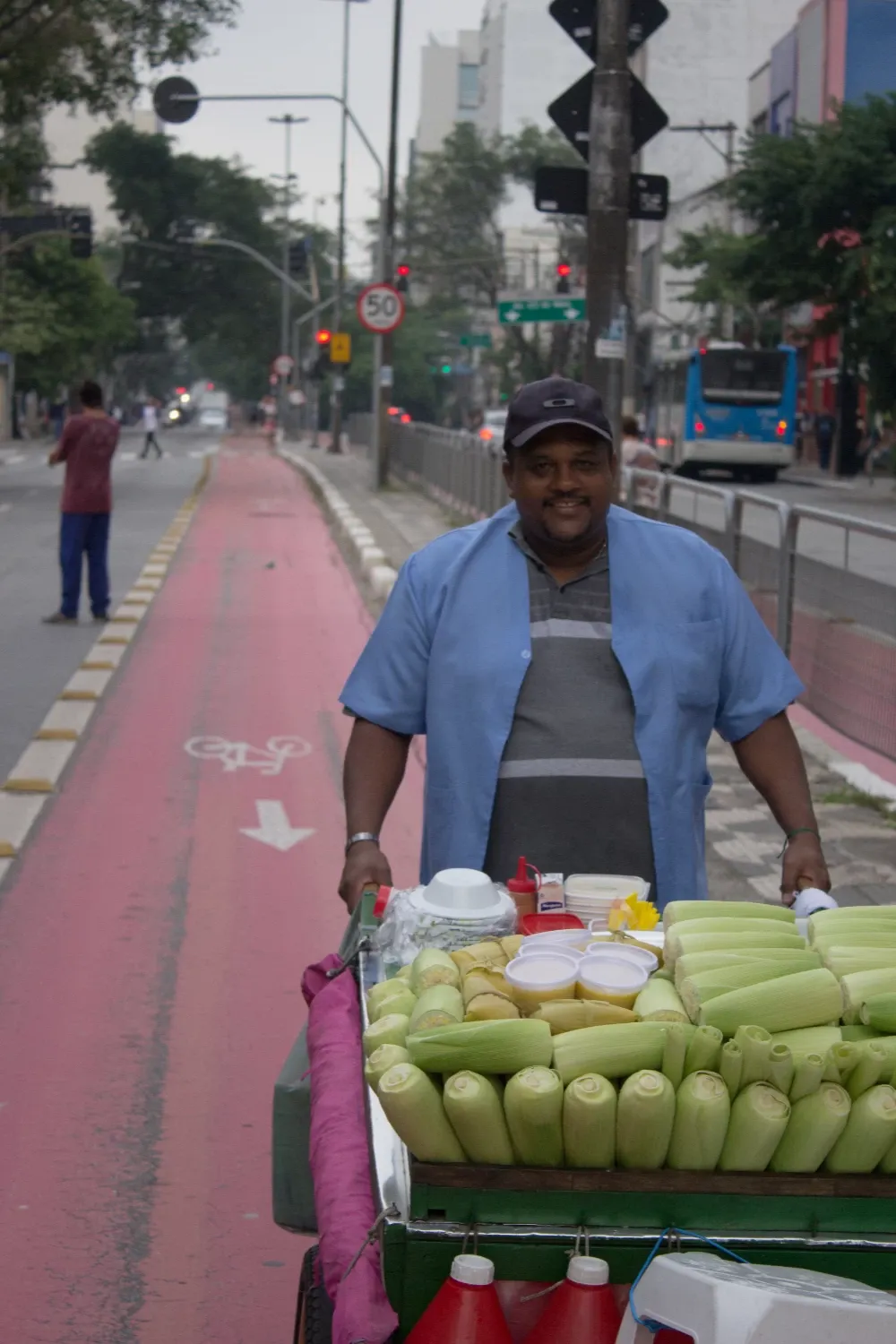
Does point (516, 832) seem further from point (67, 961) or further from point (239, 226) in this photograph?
point (239, 226)

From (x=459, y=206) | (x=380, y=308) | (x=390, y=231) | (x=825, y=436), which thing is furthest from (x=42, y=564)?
(x=459, y=206)

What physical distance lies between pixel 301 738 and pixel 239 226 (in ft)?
283

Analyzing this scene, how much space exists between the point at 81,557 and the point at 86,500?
1.74ft

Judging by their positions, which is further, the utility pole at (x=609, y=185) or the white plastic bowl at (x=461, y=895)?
the utility pole at (x=609, y=185)

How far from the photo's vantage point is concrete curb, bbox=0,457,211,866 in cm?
922

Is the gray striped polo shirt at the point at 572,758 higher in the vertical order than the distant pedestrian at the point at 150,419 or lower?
higher

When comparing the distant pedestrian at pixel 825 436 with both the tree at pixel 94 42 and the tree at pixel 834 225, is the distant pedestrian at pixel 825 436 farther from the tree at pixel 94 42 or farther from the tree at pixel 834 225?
the tree at pixel 94 42

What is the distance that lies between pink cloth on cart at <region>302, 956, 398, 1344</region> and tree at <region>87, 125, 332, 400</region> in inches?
3522

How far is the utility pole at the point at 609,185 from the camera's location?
9.59 metres

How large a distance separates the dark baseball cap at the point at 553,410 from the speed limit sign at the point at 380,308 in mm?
25614

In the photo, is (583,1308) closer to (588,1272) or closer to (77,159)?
(588,1272)

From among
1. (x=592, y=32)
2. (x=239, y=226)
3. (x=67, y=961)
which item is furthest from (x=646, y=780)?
(x=239, y=226)

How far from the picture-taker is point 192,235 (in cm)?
9000

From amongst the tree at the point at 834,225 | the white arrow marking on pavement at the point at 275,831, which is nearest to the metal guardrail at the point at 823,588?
the white arrow marking on pavement at the point at 275,831
